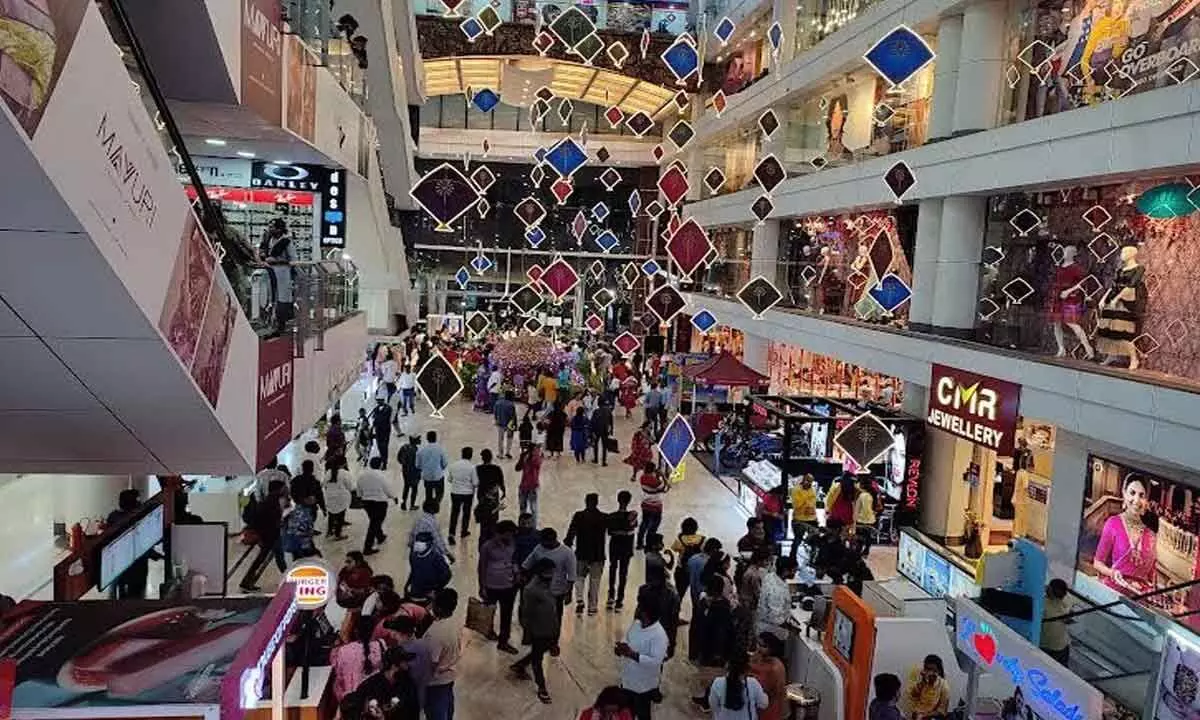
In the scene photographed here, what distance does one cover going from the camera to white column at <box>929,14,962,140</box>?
13.8m

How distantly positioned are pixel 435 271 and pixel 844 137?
2262 centimetres

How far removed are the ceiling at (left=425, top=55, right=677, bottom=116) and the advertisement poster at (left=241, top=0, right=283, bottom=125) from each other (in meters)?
23.4

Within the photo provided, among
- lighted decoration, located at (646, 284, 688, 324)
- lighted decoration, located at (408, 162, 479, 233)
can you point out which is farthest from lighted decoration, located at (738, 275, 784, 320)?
lighted decoration, located at (408, 162, 479, 233)

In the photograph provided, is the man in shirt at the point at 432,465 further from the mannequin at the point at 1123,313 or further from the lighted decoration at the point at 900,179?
the mannequin at the point at 1123,313

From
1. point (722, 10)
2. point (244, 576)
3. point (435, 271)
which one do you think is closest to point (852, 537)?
point (244, 576)

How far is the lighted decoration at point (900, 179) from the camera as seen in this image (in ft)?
46.6

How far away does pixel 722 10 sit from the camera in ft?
93.1

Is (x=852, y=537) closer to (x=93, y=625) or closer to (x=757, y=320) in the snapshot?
(x=93, y=625)

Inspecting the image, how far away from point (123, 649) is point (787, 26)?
67.7 feet

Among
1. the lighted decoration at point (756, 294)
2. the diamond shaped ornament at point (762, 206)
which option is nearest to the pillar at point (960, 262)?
the lighted decoration at point (756, 294)

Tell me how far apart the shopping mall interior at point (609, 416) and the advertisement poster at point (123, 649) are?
0.07ft

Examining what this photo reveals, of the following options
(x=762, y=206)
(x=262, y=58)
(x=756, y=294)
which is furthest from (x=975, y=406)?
(x=762, y=206)

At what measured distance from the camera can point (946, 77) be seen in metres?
13.9

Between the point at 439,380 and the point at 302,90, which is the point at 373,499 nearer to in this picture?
the point at 439,380
